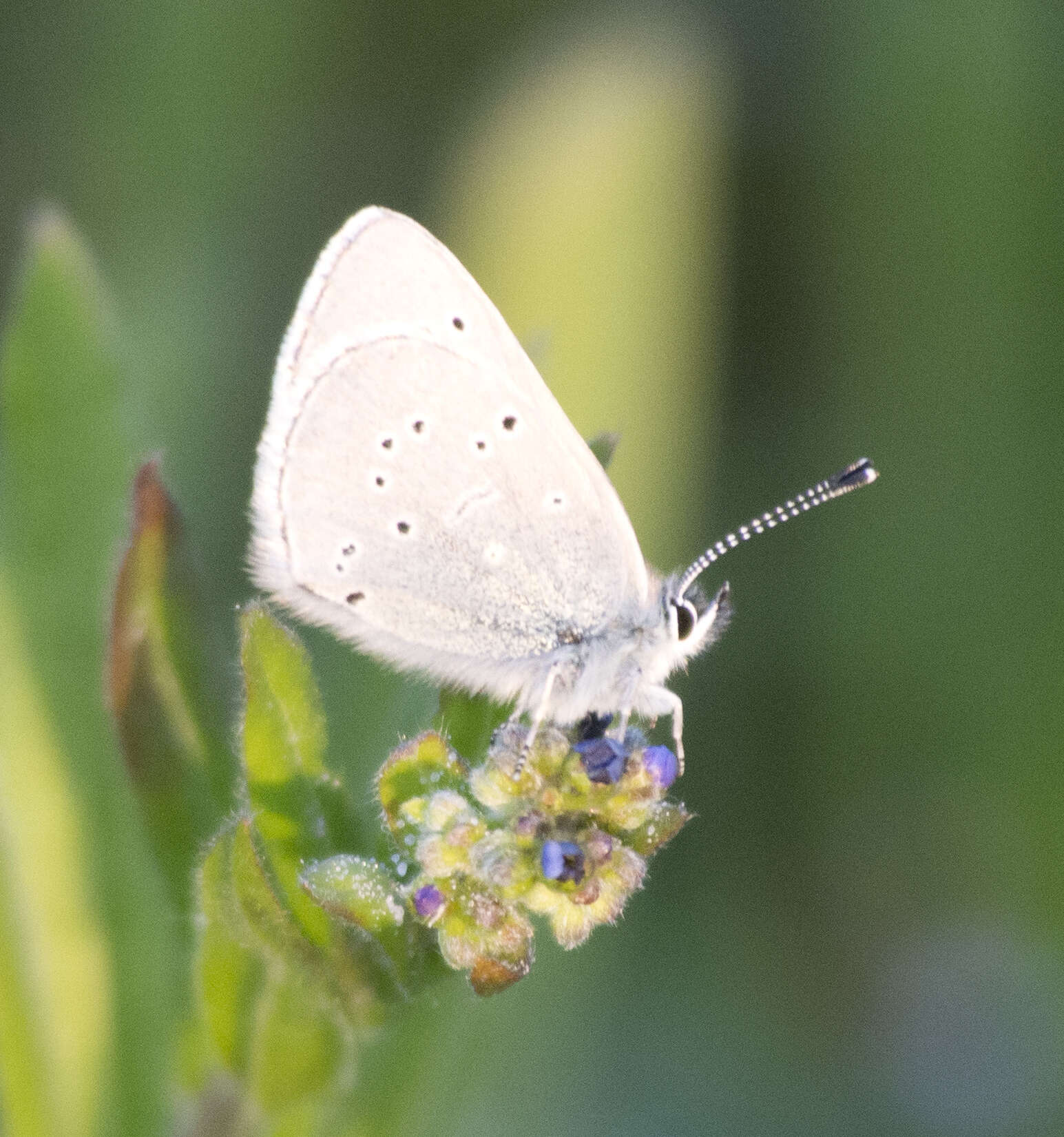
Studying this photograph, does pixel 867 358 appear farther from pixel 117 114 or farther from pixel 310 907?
pixel 310 907

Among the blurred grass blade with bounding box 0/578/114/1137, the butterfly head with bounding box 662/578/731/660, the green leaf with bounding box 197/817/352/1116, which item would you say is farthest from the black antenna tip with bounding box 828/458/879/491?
the blurred grass blade with bounding box 0/578/114/1137

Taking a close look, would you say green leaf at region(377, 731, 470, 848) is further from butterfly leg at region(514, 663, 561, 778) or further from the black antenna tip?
the black antenna tip

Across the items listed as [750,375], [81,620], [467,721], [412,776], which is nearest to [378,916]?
[412,776]

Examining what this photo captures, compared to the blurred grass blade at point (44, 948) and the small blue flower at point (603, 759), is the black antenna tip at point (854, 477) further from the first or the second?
the blurred grass blade at point (44, 948)

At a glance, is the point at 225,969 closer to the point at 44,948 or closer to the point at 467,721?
the point at 467,721

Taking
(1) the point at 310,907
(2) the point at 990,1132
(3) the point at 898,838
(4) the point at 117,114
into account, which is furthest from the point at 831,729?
(4) the point at 117,114
